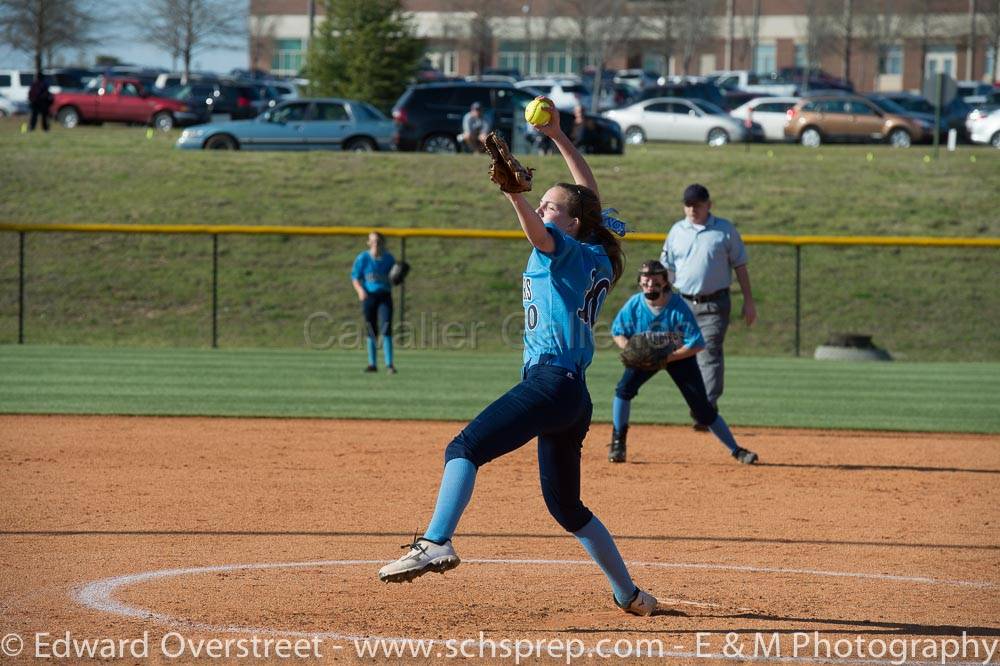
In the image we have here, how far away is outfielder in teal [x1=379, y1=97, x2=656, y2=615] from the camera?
5.52 meters

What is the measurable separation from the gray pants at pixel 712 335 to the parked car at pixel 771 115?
31.8m

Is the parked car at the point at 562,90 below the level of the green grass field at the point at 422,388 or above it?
above

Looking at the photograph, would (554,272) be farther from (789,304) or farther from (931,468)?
(789,304)

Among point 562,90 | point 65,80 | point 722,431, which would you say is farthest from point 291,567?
point 65,80

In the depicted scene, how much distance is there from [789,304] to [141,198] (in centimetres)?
1377

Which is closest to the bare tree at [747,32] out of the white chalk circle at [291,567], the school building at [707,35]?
the school building at [707,35]

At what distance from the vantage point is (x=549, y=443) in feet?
18.9

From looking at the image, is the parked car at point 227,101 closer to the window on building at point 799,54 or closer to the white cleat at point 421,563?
the white cleat at point 421,563

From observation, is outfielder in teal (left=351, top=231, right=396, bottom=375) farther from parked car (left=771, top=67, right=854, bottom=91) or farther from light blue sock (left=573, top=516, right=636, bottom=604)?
parked car (left=771, top=67, right=854, bottom=91)

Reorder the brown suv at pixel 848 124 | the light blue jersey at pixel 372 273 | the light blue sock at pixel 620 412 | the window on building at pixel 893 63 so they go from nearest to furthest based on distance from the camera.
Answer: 1. the light blue sock at pixel 620 412
2. the light blue jersey at pixel 372 273
3. the brown suv at pixel 848 124
4. the window on building at pixel 893 63

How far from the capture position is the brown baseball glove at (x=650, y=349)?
1008 cm

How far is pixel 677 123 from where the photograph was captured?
1617 inches

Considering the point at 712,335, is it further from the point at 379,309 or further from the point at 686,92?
the point at 686,92

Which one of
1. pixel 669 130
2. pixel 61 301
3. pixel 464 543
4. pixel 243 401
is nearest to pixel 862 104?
pixel 669 130
